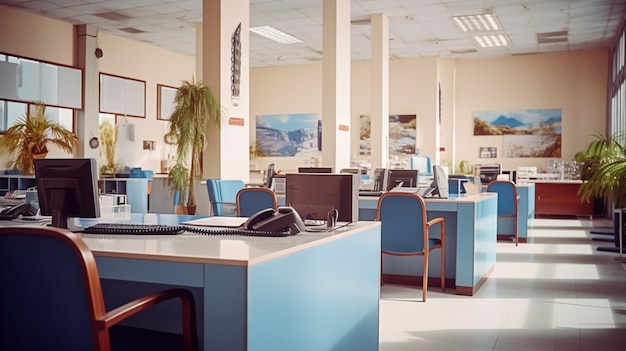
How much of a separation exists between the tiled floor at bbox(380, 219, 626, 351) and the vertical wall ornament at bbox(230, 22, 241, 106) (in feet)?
14.2

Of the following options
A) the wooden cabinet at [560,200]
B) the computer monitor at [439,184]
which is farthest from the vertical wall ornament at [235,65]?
the wooden cabinet at [560,200]

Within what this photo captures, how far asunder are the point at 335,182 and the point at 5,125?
958 centimetres

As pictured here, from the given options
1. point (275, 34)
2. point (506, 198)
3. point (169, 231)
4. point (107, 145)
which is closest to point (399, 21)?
point (275, 34)

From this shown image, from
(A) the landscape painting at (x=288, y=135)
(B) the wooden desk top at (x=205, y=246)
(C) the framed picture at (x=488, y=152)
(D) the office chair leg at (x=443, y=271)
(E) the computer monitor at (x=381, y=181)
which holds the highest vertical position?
(A) the landscape painting at (x=288, y=135)

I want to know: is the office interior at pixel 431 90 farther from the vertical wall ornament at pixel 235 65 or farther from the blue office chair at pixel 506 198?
the blue office chair at pixel 506 198

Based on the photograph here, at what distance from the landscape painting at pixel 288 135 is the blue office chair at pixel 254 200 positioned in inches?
450

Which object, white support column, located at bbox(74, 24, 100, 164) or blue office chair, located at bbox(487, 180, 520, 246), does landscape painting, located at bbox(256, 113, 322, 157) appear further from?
blue office chair, located at bbox(487, 180, 520, 246)

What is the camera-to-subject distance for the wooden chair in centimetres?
175

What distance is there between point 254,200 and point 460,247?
1.85m

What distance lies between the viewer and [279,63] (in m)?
16.8

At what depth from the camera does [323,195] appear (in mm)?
3209

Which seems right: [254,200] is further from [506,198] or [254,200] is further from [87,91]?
[87,91]

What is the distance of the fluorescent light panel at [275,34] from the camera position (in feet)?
41.4

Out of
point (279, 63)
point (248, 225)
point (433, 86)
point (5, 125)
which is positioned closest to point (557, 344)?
point (248, 225)
